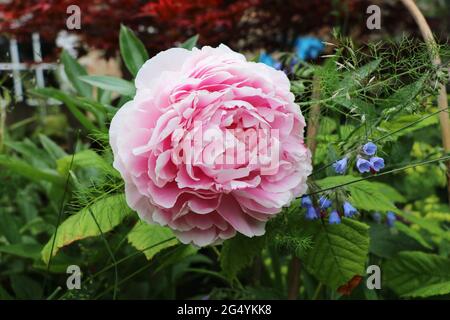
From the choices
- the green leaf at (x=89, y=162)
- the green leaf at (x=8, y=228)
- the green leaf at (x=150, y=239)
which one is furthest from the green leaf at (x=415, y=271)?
the green leaf at (x=8, y=228)

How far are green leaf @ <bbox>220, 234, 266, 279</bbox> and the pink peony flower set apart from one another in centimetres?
13

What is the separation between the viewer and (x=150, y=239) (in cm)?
90

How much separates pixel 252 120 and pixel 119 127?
0.16 metres

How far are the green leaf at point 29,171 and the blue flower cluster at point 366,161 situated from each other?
1.98 ft

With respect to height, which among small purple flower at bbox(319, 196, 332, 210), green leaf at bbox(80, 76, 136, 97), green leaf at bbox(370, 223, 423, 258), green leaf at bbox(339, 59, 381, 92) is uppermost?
green leaf at bbox(80, 76, 136, 97)

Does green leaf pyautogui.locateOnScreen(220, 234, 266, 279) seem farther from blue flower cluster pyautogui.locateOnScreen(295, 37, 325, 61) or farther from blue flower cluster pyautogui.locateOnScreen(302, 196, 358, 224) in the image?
blue flower cluster pyautogui.locateOnScreen(295, 37, 325, 61)

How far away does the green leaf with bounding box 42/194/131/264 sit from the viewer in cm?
88

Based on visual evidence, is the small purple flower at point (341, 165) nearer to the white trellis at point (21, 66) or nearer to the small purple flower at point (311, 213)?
the small purple flower at point (311, 213)

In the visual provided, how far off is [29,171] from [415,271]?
0.73 meters

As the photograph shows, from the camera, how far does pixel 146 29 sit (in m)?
2.15

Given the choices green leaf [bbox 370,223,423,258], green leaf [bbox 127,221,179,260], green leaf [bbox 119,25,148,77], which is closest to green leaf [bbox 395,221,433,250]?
A: green leaf [bbox 370,223,423,258]

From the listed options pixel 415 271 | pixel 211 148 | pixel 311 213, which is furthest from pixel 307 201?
pixel 415 271

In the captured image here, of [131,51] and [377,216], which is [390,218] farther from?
[131,51]
